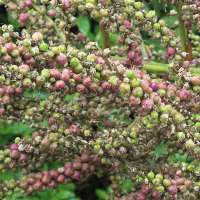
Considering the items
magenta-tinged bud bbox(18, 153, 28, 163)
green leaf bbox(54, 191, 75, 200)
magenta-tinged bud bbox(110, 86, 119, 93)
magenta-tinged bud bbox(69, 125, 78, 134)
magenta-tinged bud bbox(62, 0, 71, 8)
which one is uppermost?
magenta-tinged bud bbox(62, 0, 71, 8)

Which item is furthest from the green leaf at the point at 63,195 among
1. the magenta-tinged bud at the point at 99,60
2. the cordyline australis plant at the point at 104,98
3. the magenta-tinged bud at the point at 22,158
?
the magenta-tinged bud at the point at 99,60

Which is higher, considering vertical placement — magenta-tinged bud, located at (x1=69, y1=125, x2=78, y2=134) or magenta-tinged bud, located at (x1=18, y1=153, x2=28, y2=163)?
magenta-tinged bud, located at (x1=69, y1=125, x2=78, y2=134)

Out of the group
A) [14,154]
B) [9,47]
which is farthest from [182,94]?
[14,154]

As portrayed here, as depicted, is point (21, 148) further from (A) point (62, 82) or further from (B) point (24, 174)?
(A) point (62, 82)

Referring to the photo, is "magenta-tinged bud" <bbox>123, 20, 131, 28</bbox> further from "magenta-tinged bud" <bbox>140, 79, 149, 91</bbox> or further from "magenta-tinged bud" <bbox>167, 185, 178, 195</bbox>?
"magenta-tinged bud" <bbox>167, 185, 178, 195</bbox>

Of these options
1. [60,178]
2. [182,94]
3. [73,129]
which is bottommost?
[60,178]

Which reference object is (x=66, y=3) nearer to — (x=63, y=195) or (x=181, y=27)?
(x=181, y=27)

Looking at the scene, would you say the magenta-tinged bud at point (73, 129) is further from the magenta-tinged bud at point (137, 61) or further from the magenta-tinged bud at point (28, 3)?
the magenta-tinged bud at point (28, 3)

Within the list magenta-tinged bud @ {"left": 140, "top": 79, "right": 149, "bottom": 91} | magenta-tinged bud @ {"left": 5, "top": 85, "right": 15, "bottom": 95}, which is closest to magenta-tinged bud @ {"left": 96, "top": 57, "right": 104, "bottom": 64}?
magenta-tinged bud @ {"left": 140, "top": 79, "right": 149, "bottom": 91}

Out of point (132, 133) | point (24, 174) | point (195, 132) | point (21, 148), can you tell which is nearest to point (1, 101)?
point (21, 148)
